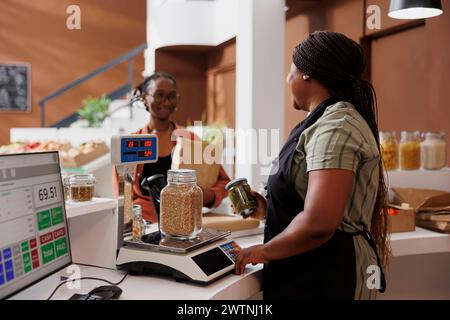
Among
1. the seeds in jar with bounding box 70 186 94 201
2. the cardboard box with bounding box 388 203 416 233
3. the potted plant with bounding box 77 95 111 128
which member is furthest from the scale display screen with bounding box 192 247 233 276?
the potted plant with bounding box 77 95 111 128

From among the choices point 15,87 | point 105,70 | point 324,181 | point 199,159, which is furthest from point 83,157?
point 15,87

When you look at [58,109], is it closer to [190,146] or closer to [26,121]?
[26,121]

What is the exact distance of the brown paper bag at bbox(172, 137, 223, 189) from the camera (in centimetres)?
202

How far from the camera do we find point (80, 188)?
1.59 meters

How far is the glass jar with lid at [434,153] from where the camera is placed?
8.64 ft

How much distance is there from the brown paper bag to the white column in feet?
7.13

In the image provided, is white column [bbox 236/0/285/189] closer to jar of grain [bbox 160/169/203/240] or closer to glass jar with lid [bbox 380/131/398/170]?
glass jar with lid [bbox 380/131/398/170]

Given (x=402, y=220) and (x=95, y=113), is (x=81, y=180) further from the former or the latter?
(x=95, y=113)

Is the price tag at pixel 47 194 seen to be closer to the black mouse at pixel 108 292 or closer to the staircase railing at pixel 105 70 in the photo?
the black mouse at pixel 108 292

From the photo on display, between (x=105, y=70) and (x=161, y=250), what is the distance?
7.28m

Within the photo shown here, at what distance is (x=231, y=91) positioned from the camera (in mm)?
7891

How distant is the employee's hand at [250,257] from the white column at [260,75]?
9.52 ft
